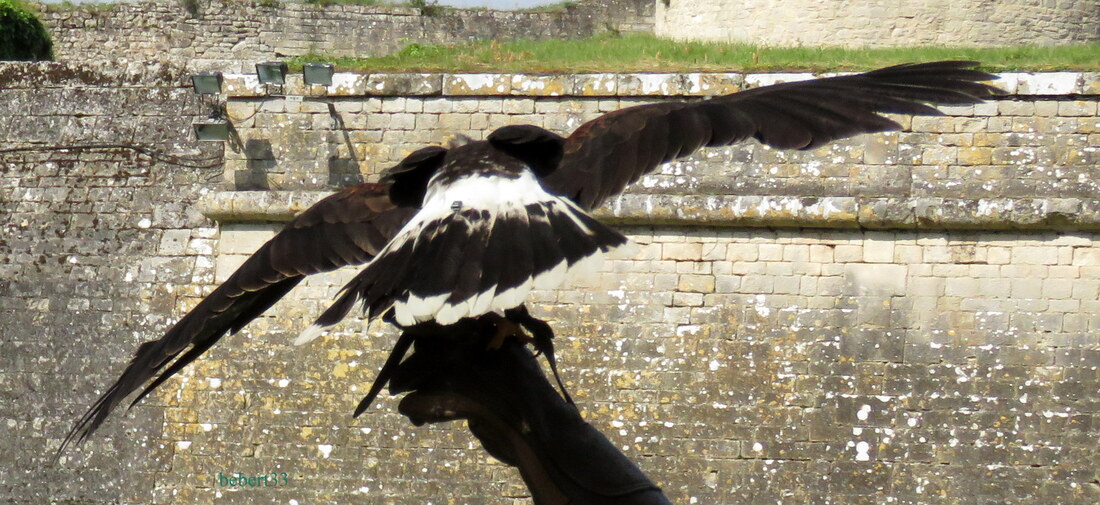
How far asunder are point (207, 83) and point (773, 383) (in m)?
4.31

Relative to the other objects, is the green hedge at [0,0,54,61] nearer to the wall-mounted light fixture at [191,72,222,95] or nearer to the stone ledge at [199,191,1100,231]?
the wall-mounted light fixture at [191,72,222,95]

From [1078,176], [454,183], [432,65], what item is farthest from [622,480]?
[432,65]

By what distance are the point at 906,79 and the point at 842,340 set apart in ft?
16.3

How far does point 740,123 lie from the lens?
3.98m

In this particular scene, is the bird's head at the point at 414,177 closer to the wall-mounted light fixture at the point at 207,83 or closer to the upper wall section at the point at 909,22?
the wall-mounted light fixture at the point at 207,83

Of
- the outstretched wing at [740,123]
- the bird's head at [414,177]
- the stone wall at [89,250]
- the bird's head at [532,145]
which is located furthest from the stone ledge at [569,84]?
the bird's head at [414,177]

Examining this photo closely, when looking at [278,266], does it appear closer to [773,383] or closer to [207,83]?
[773,383]

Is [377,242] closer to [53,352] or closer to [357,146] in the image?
[357,146]

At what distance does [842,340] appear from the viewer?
891cm

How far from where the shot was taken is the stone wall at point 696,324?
344 inches

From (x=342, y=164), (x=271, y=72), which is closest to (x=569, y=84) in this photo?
(x=342, y=164)

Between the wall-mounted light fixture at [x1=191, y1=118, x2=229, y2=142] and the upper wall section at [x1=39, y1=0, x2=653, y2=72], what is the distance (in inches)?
213

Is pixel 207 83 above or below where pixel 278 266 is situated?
below

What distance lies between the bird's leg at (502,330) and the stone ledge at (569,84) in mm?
5744
